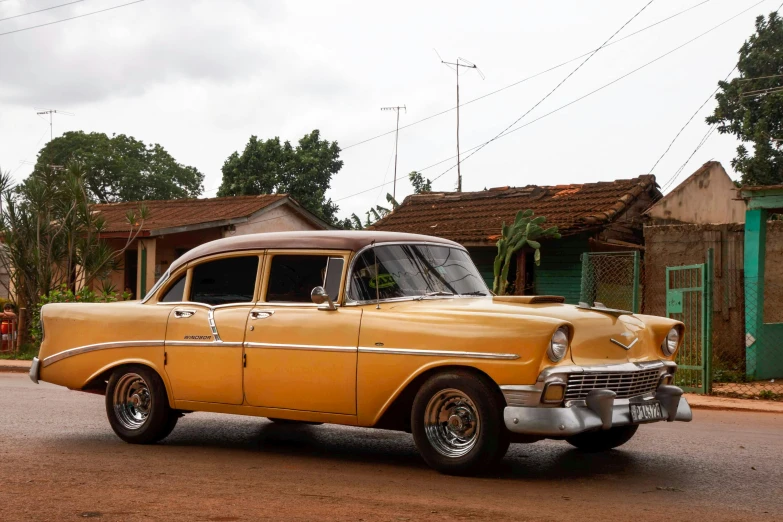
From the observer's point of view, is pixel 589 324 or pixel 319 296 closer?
pixel 589 324

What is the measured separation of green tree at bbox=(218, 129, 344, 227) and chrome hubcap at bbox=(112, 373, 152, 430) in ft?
101

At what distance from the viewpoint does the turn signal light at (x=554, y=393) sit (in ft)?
20.2

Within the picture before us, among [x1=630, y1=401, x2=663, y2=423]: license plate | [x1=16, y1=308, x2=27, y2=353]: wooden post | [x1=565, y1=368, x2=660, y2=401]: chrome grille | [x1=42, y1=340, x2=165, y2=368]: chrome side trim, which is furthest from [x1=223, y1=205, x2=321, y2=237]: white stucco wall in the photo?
[x1=630, y1=401, x2=663, y2=423]: license plate

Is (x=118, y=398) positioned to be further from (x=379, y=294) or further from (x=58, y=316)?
(x=379, y=294)

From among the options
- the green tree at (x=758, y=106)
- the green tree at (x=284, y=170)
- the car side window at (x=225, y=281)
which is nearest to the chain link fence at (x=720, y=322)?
the car side window at (x=225, y=281)

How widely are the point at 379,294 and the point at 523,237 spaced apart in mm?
10652

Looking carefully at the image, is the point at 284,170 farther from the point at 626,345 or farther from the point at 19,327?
the point at 626,345

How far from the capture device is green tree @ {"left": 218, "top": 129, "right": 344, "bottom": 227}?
1551 inches

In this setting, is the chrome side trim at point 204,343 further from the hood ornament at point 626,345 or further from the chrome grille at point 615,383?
the hood ornament at point 626,345

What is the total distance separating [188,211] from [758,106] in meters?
19.2

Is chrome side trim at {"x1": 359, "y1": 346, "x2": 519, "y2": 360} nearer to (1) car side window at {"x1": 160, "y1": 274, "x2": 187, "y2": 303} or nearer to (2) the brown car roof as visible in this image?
(2) the brown car roof

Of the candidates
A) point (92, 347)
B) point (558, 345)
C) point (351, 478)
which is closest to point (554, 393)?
point (558, 345)

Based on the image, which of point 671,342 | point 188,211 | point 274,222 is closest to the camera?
point 671,342

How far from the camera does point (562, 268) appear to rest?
20.3 m
